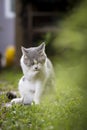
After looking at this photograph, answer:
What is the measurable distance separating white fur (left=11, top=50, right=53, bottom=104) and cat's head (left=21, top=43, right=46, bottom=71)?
0.17 feet

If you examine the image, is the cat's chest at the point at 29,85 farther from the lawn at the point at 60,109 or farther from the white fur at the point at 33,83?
the lawn at the point at 60,109

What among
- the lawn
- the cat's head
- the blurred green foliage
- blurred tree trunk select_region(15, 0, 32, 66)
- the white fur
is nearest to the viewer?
the blurred green foliage

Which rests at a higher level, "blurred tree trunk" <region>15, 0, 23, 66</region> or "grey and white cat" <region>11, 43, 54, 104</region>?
"blurred tree trunk" <region>15, 0, 23, 66</region>

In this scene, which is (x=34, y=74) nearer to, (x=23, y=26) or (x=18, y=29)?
(x=23, y=26)

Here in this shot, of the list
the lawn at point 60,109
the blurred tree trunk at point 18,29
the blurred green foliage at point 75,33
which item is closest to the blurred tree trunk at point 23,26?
the blurred tree trunk at point 18,29

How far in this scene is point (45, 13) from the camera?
14562 millimetres

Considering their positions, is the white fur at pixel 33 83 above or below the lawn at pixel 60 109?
above

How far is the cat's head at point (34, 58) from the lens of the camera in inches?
219

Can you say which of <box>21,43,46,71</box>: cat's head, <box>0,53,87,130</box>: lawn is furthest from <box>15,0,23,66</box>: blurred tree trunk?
<box>21,43,46,71</box>: cat's head

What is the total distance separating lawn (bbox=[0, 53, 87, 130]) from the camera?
3.33 meters

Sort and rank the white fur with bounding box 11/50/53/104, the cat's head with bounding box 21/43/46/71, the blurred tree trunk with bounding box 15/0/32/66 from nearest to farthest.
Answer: the cat's head with bounding box 21/43/46/71 < the white fur with bounding box 11/50/53/104 < the blurred tree trunk with bounding box 15/0/32/66

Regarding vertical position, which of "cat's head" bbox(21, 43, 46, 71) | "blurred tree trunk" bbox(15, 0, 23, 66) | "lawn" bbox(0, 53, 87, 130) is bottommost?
"lawn" bbox(0, 53, 87, 130)

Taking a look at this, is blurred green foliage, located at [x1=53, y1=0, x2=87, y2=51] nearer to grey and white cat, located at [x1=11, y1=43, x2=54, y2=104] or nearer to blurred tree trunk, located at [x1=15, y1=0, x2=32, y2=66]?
grey and white cat, located at [x1=11, y1=43, x2=54, y2=104]

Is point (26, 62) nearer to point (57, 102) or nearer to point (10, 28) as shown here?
point (57, 102)
